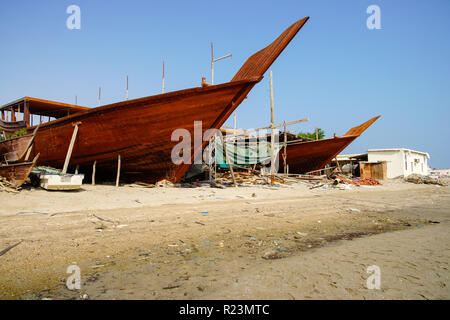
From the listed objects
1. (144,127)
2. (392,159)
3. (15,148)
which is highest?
(144,127)

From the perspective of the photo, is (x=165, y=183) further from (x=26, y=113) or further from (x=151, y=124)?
(x=26, y=113)

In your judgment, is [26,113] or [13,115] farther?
[13,115]

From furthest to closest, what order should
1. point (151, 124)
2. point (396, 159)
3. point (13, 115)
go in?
point (396, 159)
point (13, 115)
point (151, 124)

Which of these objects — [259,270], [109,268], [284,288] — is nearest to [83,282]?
[109,268]

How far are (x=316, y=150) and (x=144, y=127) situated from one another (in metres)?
11.8

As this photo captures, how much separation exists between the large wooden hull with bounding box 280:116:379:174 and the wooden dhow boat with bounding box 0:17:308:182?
8.96 m

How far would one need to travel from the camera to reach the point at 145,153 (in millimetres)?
7582

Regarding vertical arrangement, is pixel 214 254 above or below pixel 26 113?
below

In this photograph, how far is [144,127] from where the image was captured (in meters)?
7.20

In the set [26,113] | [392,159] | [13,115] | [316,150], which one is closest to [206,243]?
[26,113]
